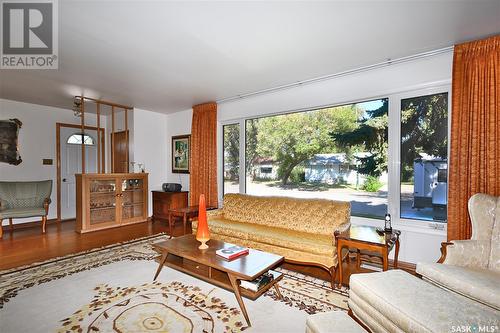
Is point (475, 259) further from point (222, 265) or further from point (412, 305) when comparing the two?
point (222, 265)

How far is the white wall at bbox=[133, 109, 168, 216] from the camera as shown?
571cm

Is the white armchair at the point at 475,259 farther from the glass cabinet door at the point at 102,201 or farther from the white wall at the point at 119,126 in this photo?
the white wall at the point at 119,126

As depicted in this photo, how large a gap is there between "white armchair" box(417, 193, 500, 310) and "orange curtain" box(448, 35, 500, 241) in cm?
34

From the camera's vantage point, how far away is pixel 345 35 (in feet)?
8.09

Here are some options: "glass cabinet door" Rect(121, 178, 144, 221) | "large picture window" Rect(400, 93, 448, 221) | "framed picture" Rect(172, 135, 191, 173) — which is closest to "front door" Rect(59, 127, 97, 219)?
"glass cabinet door" Rect(121, 178, 144, 221)

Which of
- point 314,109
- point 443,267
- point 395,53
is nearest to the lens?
point 443,267

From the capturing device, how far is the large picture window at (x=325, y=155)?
346cm

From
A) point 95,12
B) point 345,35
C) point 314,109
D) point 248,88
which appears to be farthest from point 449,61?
point 95,12

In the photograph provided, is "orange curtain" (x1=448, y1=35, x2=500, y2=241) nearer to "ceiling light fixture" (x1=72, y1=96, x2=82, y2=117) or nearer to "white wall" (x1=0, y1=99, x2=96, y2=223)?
"ceiling light fixture" (x1=72, y1=96, x2=82, y2=117)

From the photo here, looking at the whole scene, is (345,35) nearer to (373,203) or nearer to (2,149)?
(373,203)

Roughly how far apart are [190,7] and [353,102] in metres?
2.60

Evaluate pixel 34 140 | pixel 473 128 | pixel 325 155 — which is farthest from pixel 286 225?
pixel 34 140

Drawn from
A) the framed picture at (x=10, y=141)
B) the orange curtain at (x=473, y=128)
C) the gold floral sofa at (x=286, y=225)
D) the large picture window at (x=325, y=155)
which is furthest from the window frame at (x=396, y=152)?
the framed picture at (x=10, y=141)

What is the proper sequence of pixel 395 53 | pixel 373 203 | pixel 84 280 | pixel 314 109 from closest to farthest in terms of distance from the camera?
pixel 84 280 → pixel 395 53 → pixel 373 203 → pixel 314 109
